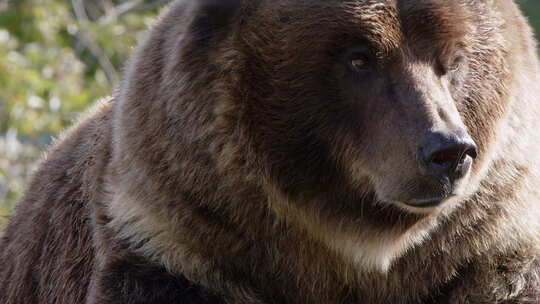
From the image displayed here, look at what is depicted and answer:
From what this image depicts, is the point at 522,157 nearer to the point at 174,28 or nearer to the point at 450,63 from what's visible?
the point at 450,63

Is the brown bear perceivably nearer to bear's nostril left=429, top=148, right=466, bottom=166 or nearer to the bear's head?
the bear's head

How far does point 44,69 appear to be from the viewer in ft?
29.7

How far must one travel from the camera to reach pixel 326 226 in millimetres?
4258

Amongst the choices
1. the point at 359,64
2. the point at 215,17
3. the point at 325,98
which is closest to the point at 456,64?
the point at 359,64

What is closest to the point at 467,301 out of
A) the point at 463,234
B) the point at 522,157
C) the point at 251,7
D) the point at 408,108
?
the point at 463,234

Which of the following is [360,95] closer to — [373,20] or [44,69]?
[373,20]

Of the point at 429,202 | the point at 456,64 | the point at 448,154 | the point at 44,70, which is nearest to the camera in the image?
the point at 448,154

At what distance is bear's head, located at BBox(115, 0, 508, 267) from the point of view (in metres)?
4.01

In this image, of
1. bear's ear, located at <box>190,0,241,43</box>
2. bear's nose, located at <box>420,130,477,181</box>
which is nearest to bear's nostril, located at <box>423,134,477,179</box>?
bear's nose, located at <box>420,130,477,181</box>

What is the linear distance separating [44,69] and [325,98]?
17.6 feet

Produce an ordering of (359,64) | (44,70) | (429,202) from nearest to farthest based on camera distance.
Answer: (429,202) → (359,64) → (44,70)

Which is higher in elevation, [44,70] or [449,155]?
[449,155]

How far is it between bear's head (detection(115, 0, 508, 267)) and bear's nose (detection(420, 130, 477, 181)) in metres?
0.18

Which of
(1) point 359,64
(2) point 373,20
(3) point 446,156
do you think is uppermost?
(2) point 373,20
